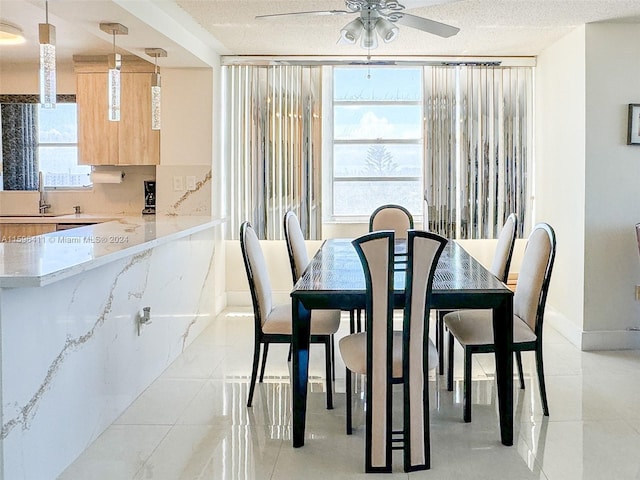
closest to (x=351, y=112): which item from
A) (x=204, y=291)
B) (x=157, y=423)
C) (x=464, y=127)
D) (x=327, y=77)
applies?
(x=327, y=77)

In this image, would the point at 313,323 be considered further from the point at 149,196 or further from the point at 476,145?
the point at 476,145

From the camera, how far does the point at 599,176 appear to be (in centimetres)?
450

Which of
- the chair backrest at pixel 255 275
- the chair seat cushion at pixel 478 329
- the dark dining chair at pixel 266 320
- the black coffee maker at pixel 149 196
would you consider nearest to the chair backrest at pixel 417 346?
the chair seat cushion at pixel 478 329

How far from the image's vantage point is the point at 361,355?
276 centimetres

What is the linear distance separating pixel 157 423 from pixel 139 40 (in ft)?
8.68

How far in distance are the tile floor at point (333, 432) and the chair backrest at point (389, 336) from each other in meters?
0.17

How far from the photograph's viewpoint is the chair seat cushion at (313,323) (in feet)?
10.7

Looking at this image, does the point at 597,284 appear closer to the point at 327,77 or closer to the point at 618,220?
the point at 618,220

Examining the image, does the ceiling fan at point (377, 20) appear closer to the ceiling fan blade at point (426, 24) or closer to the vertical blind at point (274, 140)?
the ceiling fan blade at point (426, 24)

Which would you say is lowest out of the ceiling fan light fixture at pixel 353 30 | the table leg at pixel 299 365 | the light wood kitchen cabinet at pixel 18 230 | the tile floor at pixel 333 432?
the tile floor at pixel 333 432

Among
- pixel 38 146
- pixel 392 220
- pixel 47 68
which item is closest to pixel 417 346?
pixel 47 68

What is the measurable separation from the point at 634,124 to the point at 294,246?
8.62ft

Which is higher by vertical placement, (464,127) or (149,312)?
(464,127)

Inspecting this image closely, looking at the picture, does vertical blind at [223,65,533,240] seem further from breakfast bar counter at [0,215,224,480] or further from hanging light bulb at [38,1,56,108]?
hanging light bulb at [38,1,56,108]
